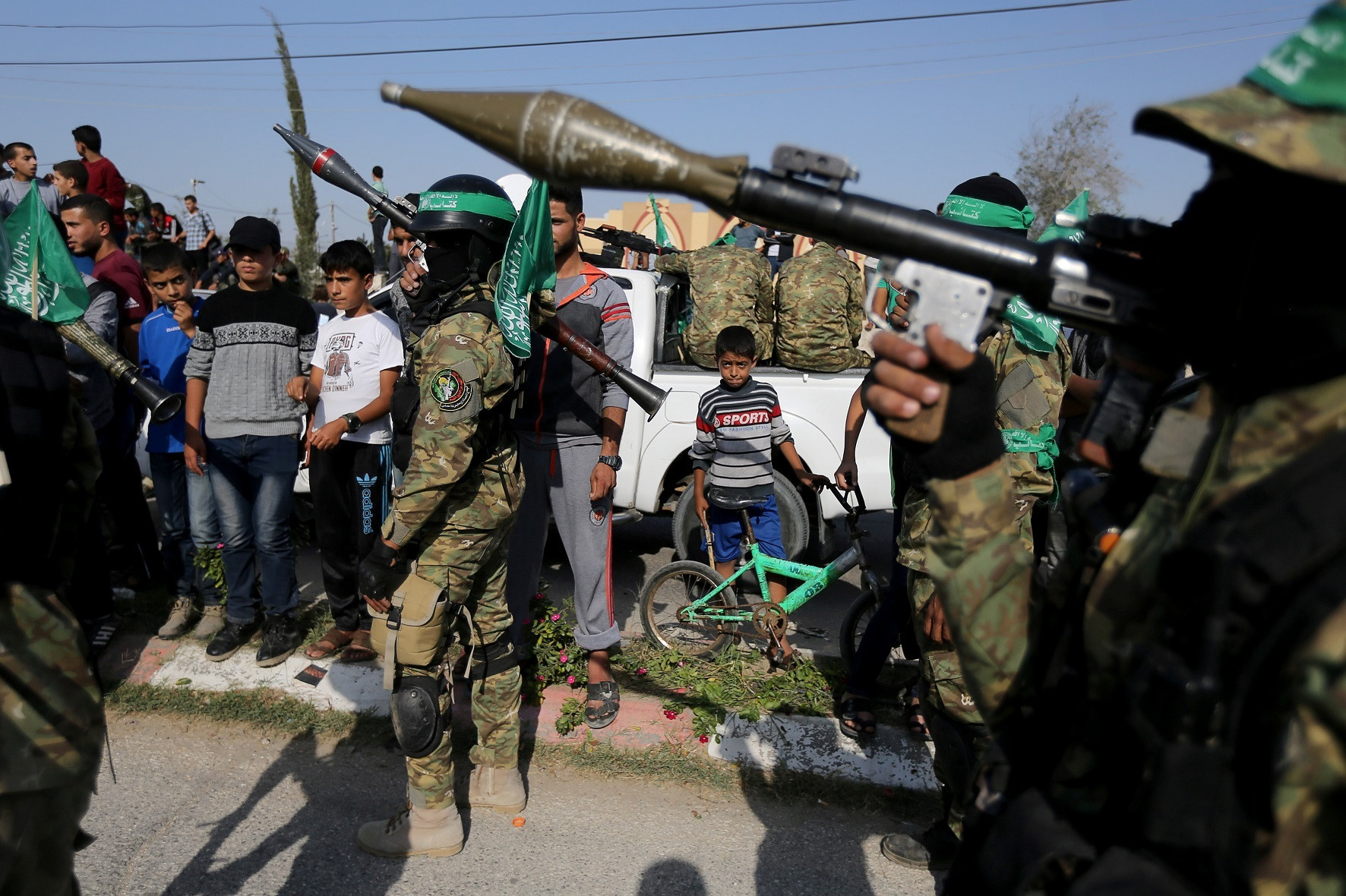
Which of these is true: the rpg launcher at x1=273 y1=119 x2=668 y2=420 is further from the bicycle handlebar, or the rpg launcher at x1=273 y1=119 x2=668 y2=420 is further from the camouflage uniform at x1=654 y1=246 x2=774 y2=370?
the camouflage uniform at x1=654 y1=246 x2=774 y2=370

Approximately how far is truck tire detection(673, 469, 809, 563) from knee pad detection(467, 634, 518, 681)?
82.8 inches

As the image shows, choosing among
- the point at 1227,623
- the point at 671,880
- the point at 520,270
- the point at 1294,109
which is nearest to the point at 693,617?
the point at 671,880

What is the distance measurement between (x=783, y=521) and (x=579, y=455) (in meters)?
1.80

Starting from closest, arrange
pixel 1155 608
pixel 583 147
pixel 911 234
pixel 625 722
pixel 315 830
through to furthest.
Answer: pixel 1155 608 < pixel 911 234 < pixel 583 147 < pixel 315 830 < pixel 625 722

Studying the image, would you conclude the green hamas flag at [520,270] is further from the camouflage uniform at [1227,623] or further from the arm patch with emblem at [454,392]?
the camouflage uniform at [1227,623]

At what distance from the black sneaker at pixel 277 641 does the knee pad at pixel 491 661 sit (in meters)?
1.64

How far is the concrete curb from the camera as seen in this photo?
11.9 ft

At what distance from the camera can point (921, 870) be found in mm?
3115

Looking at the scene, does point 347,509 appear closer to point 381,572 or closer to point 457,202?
point 381,572

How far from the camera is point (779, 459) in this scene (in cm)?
556

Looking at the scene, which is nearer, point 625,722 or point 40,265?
point 40,265

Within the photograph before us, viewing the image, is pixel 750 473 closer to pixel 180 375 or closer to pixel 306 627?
pixel 306 627

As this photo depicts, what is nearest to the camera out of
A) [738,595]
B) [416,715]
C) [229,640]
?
[416,715]

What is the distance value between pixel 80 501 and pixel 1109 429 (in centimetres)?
218
